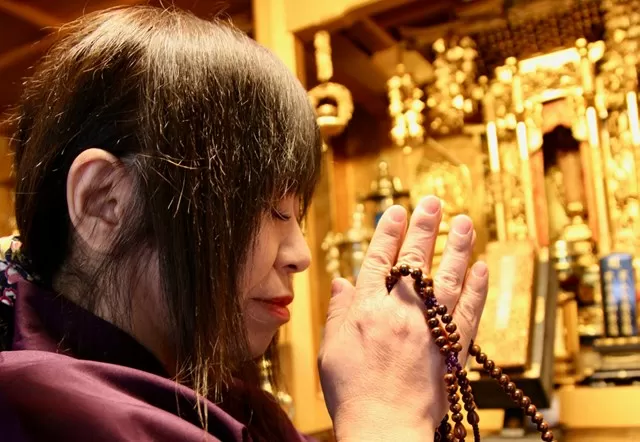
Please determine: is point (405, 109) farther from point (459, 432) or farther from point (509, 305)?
point (459, 432)

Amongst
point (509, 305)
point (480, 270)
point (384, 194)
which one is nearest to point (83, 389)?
point (480, 270)

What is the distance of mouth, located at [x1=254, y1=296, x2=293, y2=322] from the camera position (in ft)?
1.96

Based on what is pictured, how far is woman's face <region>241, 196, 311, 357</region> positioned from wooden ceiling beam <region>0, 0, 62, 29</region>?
1067mm

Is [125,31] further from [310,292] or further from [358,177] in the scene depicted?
[358,177]

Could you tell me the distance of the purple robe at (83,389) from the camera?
401mm

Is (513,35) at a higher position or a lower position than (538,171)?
higher

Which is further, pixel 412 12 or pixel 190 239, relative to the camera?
pixel 412 12

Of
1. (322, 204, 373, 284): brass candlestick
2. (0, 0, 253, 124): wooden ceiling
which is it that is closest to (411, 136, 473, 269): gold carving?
(322, 204, 373, 284): brass candlestick

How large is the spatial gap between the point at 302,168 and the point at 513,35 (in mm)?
1130

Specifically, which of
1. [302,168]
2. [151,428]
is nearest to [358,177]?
[302,168]

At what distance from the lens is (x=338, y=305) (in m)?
0.64

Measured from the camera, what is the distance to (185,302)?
0.51 m

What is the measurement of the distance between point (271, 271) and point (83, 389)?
0.21 m

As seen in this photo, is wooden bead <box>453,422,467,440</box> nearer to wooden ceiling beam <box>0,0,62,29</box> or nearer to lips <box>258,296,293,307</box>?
lips <box>258,296,293,307</box>
